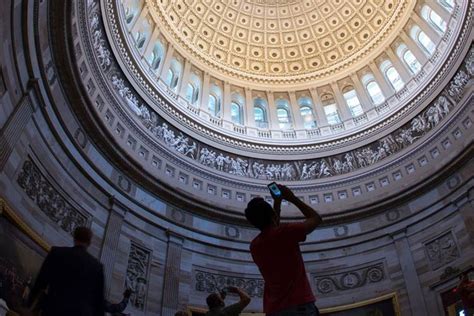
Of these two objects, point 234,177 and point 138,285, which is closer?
point 138,285

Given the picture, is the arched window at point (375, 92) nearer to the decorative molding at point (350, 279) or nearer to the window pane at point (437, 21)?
the window pane at point (437, 21)

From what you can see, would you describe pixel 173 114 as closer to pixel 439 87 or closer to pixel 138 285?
pixel 138 285

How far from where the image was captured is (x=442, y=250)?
56.0 feet

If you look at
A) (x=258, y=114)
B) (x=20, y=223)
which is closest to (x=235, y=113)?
(x=258, y=114)

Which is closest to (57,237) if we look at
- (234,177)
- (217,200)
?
(217,200)

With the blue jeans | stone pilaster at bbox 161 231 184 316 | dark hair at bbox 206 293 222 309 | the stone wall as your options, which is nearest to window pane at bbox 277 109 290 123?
the stone wall

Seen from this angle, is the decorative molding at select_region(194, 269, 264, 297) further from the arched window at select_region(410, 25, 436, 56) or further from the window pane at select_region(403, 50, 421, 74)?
the arched window at select_region(410, 25, 436, 56)

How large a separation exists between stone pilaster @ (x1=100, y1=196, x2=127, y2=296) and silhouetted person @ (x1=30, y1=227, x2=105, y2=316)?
10.7m

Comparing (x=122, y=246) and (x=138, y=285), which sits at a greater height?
(x=122, y=246)

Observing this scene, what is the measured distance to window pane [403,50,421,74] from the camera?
23531 millimetres

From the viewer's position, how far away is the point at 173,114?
2159 cm

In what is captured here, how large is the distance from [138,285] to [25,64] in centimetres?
836

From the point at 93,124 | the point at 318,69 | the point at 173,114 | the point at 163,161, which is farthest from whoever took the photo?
the point at 318,69

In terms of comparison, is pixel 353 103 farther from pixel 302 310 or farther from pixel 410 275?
pixel 302 310
